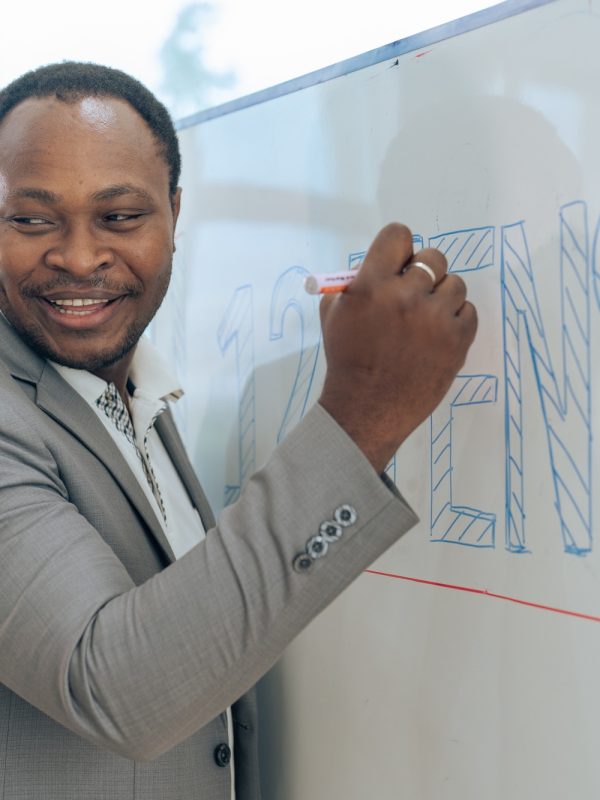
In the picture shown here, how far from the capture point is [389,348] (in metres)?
0.71

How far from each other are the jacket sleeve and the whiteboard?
0.21m

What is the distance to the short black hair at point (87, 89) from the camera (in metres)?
0.95

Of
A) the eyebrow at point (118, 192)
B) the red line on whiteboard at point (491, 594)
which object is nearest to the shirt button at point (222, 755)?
the red line on whiteboard at point (491, 594)

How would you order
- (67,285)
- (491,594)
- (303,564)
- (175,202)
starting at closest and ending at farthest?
1. (303,564)
2. (491,594)
3. (67,285)
4. (175,202)

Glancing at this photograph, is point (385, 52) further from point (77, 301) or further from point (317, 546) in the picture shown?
point (317, 546)

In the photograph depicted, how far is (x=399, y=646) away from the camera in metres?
0.96

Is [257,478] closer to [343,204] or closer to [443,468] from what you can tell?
[443,468]

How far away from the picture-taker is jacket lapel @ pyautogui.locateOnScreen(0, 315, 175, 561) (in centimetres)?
92

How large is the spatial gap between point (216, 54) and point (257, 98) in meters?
0.36

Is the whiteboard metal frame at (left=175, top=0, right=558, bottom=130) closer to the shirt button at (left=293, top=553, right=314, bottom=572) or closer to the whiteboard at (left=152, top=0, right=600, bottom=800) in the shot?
the whiteboard at (left=152, top=0, right=600, bottom=800)

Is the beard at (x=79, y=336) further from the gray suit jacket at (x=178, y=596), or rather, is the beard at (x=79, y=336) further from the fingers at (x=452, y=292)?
the fingers at (x=452, y=292)

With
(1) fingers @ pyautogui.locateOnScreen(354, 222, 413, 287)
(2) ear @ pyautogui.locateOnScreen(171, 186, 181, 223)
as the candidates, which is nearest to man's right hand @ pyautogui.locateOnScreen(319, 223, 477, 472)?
(1) fingers @ pyautogui.locateOnScreen(354, 222, 413, 287)

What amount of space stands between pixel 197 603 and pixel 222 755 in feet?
1.18

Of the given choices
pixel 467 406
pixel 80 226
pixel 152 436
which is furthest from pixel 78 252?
pixel 467 406
